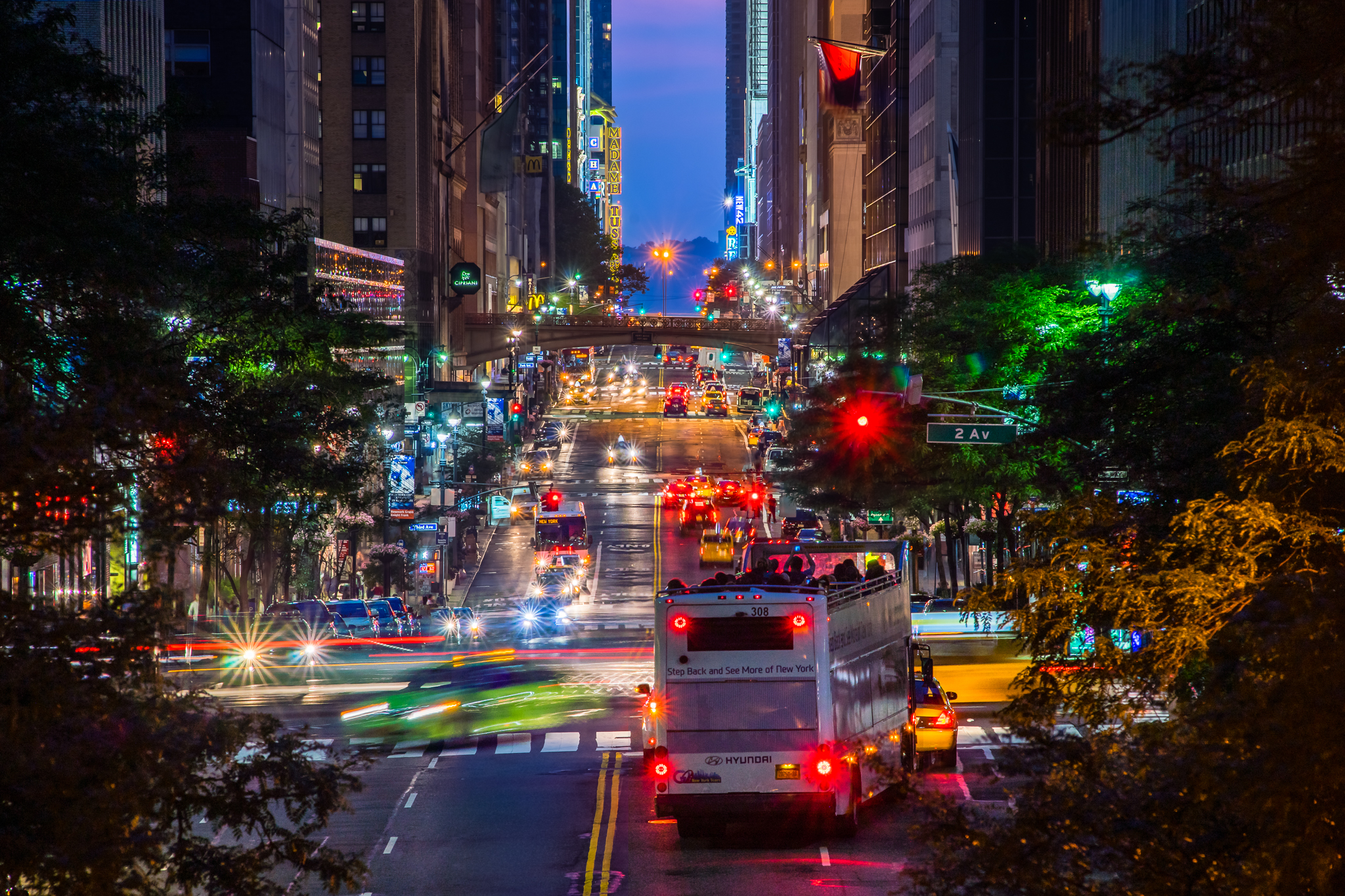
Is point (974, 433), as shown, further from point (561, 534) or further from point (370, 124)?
point (370, 124)

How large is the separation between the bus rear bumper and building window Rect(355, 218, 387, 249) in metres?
98.7

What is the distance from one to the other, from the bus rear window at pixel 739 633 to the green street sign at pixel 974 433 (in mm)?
14025

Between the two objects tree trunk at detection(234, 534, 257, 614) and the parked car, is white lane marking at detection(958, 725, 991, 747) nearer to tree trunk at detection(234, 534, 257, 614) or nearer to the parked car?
the parked car

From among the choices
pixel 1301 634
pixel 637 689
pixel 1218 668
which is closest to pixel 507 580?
pixel 637 689

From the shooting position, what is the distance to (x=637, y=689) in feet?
71.3

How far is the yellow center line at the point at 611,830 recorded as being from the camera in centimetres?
1941

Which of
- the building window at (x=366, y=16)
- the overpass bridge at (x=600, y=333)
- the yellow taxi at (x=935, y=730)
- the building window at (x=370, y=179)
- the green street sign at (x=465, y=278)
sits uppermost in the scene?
the building window at (x=366, y=16)

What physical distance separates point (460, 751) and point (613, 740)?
2.89 m

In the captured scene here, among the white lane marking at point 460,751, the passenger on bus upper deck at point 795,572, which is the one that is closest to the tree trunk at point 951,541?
the white lane marking at point 460,751

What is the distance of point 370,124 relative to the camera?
379ft

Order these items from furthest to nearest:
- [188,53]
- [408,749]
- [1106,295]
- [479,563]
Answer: [479,563] → [188,53] → [1106,295] → [408,749]

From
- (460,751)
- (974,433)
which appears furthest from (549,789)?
(974,433)

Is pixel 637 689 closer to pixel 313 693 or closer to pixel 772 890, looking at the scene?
pixel 772 890

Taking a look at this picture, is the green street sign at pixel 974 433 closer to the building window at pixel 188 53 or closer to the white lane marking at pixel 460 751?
the white lane marking at pixel 460 751
